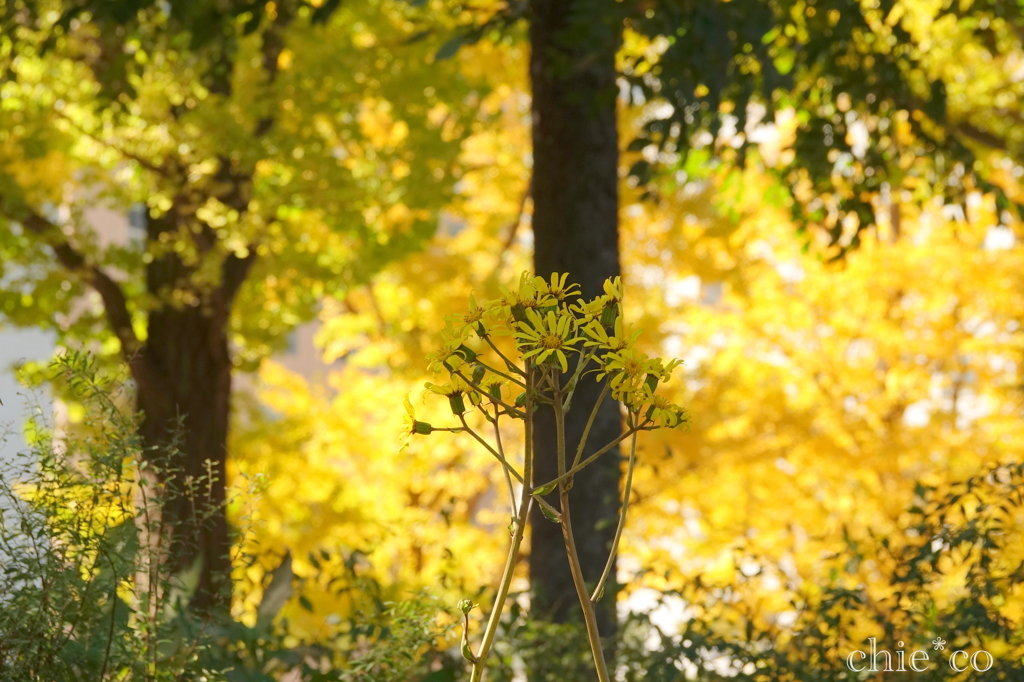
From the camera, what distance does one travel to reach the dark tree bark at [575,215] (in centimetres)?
399

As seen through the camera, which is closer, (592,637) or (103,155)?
(592,637)

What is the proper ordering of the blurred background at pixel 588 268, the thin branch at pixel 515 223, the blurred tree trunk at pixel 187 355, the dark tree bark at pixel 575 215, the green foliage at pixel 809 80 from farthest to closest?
the thin branch at pixel 515 223 < the blurred tree trunk at pixel 187 355 < the dark tree bark at pixel 575 215 < the green foliage at pixel 809 80 < the blurred background at pixel 588 268

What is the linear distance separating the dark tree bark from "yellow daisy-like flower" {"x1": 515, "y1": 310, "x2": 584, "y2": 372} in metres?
2.32

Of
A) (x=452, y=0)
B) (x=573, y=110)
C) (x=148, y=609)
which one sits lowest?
(x=148, y=609)

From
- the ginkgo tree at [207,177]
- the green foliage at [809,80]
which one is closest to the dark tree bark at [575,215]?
the green foliage at [809,80]

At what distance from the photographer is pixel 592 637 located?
1.49 metres

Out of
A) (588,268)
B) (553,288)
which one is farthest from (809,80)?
(553,288)

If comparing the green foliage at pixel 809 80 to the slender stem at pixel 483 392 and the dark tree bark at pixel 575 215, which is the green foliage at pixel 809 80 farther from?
the slender stem at pixel 483 392

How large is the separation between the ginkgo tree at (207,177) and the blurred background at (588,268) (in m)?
0.03

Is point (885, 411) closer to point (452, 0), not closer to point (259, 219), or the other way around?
point (452, 0)

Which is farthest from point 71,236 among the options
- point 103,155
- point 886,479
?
point 886,479

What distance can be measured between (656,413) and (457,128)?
696 centimetres

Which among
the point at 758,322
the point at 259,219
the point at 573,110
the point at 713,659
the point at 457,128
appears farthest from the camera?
the point at 758,322

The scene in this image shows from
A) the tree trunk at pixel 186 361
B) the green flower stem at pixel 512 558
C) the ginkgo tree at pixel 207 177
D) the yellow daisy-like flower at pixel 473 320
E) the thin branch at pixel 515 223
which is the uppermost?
the thin branch at pixel 515 223
